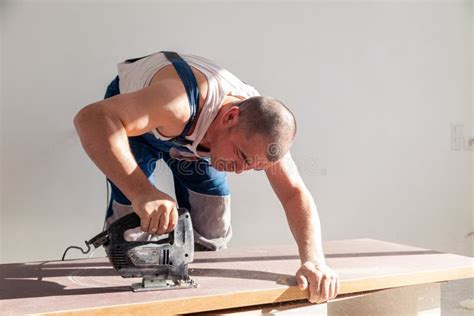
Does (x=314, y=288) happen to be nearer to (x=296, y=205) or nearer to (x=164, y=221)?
(x=296, y=205)

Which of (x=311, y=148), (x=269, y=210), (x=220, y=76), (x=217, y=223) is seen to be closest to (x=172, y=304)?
(x=220, y=76)

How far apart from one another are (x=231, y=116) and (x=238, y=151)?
9 cm

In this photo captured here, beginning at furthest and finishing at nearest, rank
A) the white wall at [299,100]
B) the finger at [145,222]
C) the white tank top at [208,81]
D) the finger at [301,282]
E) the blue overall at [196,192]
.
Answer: the white wall at [299,100], the blue overall at [196,192], the white tank top at [208,81], the finger at [301,282], the finger at [145,222]

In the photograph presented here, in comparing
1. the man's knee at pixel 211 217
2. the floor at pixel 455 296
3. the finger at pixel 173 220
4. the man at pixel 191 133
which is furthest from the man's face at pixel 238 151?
the floor at pixel 455 296

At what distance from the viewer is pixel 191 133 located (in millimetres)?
1303

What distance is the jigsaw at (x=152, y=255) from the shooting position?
1.08 metres

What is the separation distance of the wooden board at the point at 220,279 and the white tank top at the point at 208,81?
0.36 meters

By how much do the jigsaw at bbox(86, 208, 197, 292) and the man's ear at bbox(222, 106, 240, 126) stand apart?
0.26 meters

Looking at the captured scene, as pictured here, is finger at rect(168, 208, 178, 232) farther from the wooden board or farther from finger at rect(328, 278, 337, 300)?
finger at rect(328, 278, 337, 300)

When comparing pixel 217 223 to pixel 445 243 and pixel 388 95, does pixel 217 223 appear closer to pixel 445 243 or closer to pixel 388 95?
pixel 388 95

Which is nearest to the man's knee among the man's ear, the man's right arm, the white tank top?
the white tank top

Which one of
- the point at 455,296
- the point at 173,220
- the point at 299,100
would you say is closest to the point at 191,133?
the point at 173,220

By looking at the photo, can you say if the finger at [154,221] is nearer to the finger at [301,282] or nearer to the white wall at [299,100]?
the finger at [301,282]

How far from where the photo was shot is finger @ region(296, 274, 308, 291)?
1160 millimetres
